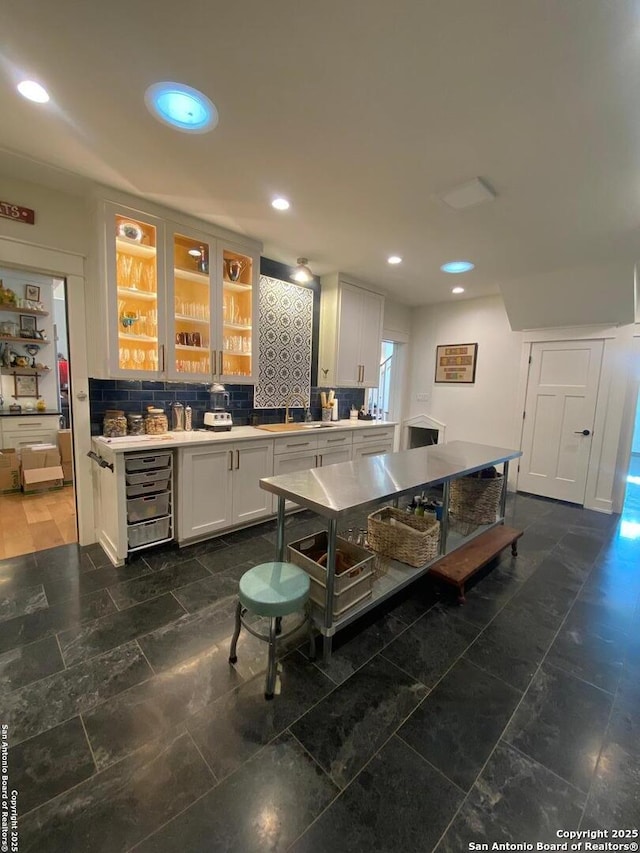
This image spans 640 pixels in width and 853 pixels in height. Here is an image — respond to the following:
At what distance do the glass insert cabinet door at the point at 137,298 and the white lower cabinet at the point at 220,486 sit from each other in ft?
2.78

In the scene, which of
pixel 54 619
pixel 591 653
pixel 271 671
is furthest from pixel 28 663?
pixel 591 653

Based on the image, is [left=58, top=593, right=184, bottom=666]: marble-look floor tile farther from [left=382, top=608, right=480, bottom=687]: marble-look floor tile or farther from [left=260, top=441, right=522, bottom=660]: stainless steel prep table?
[left=382, top=608, right=480, bottom=687]: marble-look floor tile

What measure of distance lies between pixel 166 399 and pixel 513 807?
333 centimetres

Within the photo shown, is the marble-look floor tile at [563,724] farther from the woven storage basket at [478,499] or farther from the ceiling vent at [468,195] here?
the ceiling vent at [468,195]

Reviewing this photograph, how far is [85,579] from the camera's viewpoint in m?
2.44

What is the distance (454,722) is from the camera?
1504 mm

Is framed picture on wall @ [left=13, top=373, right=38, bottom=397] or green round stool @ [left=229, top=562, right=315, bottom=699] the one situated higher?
framed picture on wall @ [left=13, top=373, right=38, bottom=397]

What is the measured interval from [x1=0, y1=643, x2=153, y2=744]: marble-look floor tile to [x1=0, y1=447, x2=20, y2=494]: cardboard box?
341cm

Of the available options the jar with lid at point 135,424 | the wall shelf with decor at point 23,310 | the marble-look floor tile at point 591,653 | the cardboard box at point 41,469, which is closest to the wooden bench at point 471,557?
the marble-look floor tile at point 591,653

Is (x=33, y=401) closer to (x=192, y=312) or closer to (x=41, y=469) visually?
(x=41, y=469)

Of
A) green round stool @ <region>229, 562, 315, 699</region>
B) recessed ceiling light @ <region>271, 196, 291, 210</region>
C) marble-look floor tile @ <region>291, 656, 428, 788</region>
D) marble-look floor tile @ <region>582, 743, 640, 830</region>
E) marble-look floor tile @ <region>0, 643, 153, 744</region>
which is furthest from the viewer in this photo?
recessed ceiling light @ <region>271, 196, 291, 210</region>

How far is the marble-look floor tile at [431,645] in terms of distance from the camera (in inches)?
70.2

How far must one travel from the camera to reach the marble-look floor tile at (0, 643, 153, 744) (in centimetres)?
144

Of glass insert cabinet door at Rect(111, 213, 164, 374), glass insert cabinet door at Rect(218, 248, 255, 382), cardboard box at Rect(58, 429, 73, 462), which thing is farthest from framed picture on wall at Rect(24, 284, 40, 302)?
glass insert cabinet door at Rect(218, 248, 255, 382)
